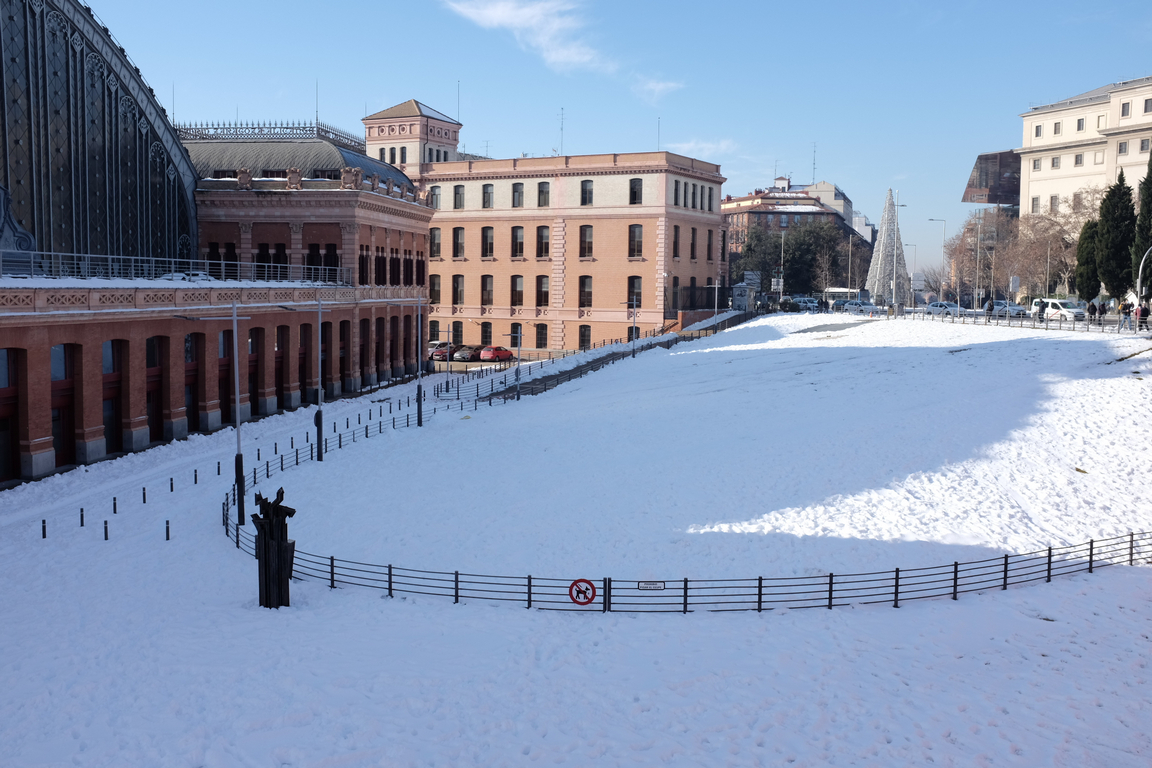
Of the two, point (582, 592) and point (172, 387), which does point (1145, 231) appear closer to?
point (582, 592)

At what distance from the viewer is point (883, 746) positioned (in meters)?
15.2

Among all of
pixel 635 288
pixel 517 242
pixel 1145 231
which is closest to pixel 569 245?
pixel 517 242

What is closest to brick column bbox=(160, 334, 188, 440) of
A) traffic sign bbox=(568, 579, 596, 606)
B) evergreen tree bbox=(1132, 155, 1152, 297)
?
traffic sign bbox=(568, 579, 596, 606)

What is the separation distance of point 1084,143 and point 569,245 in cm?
5885

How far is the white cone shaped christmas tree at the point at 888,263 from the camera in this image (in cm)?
8744

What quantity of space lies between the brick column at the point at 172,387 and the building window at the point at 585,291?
152 feet

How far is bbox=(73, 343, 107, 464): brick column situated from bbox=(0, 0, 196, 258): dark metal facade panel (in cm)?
1130

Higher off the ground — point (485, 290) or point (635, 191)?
point (635, 191)

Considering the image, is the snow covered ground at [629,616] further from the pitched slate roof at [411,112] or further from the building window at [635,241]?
the pitched slate roof at [411,112]

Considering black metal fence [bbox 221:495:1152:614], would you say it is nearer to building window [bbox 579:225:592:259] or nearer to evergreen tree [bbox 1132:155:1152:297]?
evergreen tree [bbox 1132:155:1152:297]

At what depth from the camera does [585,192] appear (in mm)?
82625

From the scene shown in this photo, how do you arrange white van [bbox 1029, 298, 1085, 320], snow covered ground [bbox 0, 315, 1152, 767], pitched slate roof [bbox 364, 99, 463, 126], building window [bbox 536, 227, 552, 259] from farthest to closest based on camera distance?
1. pitched slate roof [bbox 364, 99, 463, 126]
2. building window [bbox 536, 227, 552, 259]
3. white van [bbox 1029, 298, 1085, 320]
4. snow covered ground [bbox 0, 315, 1152, 767]

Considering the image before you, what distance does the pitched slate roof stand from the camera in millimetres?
103375

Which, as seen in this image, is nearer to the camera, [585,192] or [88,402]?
[88,402]
